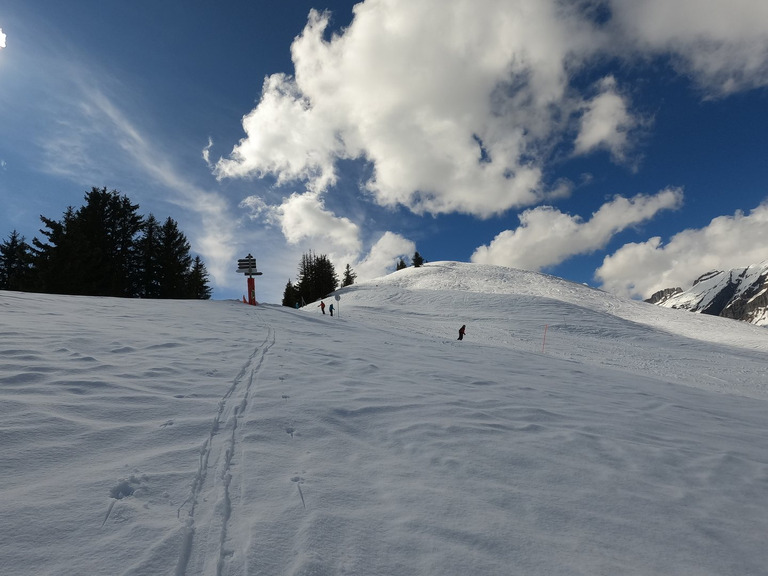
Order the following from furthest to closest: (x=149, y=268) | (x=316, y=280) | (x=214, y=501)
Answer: (x=316, y=280), (x=149, y=268), (x=214, y=501)

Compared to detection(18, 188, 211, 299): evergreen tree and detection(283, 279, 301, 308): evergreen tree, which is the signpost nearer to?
detection(18, 188, 211, 299): evergreen tree

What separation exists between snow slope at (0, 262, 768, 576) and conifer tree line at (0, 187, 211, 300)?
84.5 feet

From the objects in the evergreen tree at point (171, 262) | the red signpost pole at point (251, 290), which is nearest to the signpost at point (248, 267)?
the red signpost pole at point (251, 290)

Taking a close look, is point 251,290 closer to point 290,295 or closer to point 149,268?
point 149,268

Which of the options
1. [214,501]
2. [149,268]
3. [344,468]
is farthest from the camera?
[149,268]

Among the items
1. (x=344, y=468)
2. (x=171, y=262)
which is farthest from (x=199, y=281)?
(x=344, y=468)

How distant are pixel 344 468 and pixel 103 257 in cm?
4096

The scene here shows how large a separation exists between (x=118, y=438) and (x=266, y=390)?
2568mm

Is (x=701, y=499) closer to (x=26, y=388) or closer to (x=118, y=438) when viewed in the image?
(x=118, y=438)

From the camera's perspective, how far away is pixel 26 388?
212 inches

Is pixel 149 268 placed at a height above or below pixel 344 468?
above

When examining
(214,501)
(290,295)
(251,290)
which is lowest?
(214,501)

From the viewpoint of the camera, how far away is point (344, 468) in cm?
421

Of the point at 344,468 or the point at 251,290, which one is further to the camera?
the point at 251,290
